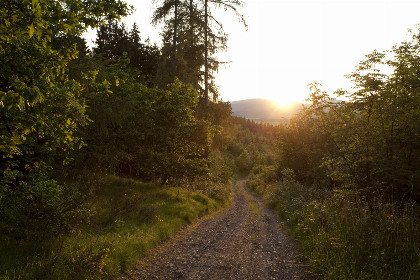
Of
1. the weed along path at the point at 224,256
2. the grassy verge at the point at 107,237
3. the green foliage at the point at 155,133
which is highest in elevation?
the green foliage at the point at 155,133

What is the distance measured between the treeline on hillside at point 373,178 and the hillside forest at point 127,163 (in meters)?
0.04

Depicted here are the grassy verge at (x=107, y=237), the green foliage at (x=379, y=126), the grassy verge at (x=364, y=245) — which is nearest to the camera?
the grassy verge at (x=107, y=237)

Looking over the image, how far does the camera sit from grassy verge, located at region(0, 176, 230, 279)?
4.66 m

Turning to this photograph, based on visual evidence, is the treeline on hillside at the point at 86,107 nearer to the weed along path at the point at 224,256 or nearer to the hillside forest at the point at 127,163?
the hillside forest at the point at 127,163

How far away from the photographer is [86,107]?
8094mm

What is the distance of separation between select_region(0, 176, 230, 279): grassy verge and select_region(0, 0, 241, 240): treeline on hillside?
529 mm

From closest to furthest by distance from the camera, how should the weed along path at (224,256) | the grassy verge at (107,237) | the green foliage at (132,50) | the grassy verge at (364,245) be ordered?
the grassy verge at (107,237) → the grassy verge at (364,245) → the weed along path at (224,256) → the green foliage at (132,50)

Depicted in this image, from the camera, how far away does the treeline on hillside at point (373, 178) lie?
5454mm

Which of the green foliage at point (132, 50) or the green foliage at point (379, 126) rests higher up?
the green foliage at point (132, 50)

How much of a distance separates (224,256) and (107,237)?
11.5 feet

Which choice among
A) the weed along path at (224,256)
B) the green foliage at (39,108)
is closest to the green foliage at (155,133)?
the weed along path at (224,256)

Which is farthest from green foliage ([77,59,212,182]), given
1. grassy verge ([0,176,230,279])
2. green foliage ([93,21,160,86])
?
green foliage ([93,21,160,86])

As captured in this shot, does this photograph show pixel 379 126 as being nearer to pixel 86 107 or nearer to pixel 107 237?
pixel 107 237

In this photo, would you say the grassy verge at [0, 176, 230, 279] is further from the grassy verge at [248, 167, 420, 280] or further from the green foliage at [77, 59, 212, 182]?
the grassy verge at [248, 167, 420, 280]
